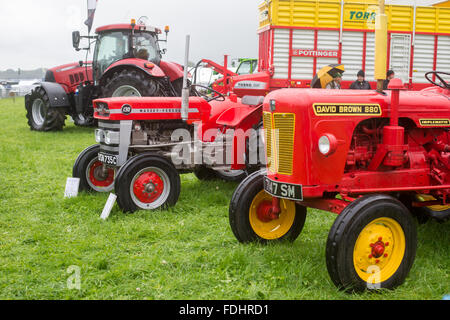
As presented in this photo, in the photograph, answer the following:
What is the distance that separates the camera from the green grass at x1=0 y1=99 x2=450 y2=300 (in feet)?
10.2

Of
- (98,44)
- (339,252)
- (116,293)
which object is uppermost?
(98,44)

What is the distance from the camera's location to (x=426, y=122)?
3.55 m

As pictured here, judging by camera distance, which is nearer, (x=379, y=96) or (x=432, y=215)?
(x=379, y=96)

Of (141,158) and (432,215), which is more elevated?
(141,158)

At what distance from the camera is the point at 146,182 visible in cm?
494

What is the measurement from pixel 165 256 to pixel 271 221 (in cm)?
91

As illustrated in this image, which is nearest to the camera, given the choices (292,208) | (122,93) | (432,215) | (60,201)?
(292,208)

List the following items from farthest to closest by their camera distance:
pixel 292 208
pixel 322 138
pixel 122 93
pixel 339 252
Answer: pixel 122 93 < pixel 292 208 < pixel 322 138 < pixel 339 252

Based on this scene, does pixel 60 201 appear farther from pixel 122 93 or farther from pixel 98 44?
pixel 98 44

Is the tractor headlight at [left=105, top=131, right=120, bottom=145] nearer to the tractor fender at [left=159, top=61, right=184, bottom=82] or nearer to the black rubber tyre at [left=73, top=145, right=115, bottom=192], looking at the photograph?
the black rubber tyre at [left=73, top=145, right=115, bottom=192]

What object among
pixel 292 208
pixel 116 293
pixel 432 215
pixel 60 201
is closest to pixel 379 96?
pixel 292 208

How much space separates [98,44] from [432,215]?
8.56 metres

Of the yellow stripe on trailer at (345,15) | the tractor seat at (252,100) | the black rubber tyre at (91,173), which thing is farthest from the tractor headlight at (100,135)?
the yellow stripe on trailer at (345,15)

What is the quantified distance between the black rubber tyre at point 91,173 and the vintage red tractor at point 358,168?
2.53m
